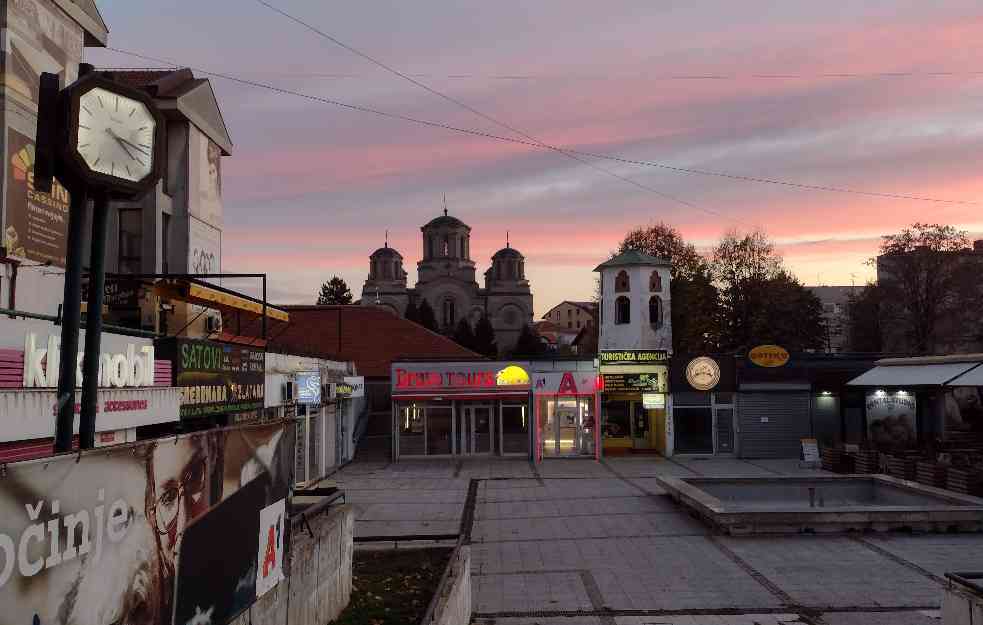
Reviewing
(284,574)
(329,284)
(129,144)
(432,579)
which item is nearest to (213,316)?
(432,579)

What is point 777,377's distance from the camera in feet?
118

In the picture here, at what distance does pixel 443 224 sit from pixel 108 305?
307 ft

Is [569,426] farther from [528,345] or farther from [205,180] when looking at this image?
[528,345]

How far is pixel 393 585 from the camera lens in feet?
41.8

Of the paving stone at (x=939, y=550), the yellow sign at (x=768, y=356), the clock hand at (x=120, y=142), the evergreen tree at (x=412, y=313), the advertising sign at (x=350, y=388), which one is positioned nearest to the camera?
the clock hand at (x=120, y=142)

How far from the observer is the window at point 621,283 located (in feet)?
142

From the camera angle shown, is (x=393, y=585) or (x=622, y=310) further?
(x=622, y=310)

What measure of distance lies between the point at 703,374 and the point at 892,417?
8.36m

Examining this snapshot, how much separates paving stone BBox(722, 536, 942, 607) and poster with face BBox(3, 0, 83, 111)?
17591 mm

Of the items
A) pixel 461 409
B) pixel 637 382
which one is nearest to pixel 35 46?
pixel 461 409

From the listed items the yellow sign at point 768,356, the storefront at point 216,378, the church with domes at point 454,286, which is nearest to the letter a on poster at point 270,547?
the storefront at point 216,378

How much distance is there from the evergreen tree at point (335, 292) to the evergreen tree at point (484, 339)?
87.3ft

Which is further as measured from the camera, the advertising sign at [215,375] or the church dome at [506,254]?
the church dome at [506,254]

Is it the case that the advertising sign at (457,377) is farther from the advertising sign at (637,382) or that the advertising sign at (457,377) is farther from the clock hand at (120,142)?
the clock hand at (120,142)
